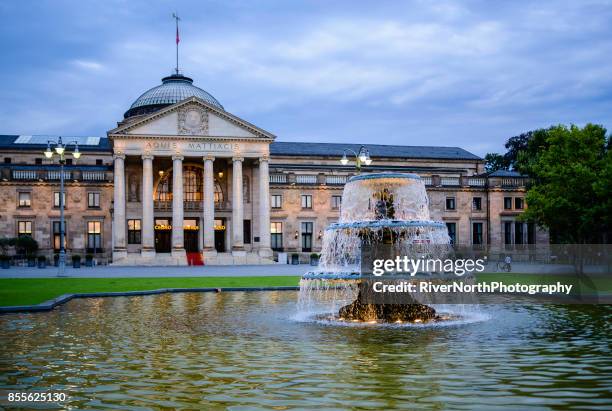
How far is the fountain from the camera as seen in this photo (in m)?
20.6

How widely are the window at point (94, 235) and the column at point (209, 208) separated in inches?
517

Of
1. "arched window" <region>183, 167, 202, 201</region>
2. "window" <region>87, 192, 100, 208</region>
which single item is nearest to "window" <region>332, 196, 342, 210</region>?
"arched window" <region>183, 167, 202, 201</region>

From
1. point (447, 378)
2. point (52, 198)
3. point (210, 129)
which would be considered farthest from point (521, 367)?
point (52, 198)

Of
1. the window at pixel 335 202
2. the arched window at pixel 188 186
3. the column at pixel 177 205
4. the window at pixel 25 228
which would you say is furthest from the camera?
the window at pixel 335 202

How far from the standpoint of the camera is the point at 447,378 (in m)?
12.2

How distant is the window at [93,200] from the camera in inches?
2995

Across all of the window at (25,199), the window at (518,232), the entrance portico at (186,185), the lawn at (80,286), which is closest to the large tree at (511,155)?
the window at (518,232)

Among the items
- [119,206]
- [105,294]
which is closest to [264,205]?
[119,206]

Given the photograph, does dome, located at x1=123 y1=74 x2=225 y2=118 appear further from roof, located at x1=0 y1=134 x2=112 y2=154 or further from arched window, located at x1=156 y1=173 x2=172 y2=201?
arched window, located at x1=156 y1=173 x2=172 y2=201

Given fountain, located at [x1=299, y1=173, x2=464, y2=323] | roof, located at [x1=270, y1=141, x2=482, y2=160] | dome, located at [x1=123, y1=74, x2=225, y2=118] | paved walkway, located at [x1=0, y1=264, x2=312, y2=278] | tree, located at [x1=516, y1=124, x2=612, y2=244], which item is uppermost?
dome, located at [x1=123, y1=74, x2=225, y2=118]

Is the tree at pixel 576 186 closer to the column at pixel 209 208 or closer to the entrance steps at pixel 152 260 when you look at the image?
the column at pixel 209 208

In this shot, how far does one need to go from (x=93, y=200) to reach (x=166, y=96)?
17.5 meters

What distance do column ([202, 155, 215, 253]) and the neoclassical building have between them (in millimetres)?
104

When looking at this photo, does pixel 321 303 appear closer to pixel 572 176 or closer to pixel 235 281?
pixel 235 281
